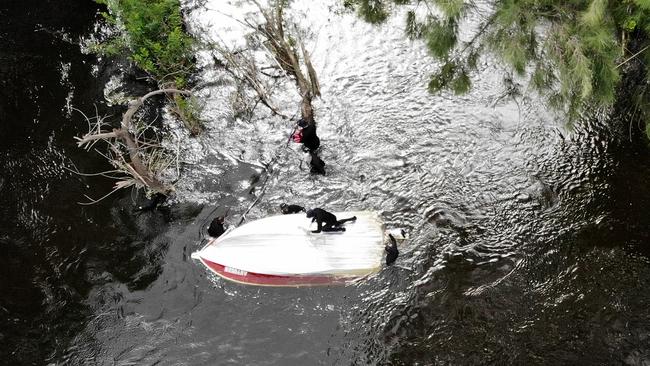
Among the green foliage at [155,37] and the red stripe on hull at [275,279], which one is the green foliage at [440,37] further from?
the green foliage at [155,37]

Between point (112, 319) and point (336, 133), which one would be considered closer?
point (112, 319)

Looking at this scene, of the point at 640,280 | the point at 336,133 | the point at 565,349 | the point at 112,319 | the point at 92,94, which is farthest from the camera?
the point at 92,94

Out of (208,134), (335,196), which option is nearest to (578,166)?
(335,196)

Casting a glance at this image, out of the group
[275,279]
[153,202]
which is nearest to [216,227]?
[275,279]

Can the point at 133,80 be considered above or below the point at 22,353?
above

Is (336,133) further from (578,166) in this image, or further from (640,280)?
(640,280)

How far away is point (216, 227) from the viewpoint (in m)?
8.62

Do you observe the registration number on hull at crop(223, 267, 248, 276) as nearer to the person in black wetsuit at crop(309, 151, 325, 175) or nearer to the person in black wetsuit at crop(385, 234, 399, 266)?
the person in black wetsuit at crop(385, 234, 399, 266)

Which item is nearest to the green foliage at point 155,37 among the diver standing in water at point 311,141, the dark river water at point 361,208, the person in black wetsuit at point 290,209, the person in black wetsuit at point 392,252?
the dark river water at point 361,208

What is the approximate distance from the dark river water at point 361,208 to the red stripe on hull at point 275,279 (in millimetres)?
185

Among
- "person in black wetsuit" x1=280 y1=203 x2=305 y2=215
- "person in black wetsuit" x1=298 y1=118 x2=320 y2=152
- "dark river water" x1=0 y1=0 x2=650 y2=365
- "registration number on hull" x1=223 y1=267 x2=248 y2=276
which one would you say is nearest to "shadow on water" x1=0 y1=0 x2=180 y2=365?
"dark river water" x1=0 y1=0 x2=650 y2=365

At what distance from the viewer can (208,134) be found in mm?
10523

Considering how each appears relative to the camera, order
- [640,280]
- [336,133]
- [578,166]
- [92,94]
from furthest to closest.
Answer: [92,94], [336,133], [578,166], [640,280]

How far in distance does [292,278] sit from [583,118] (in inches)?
267
